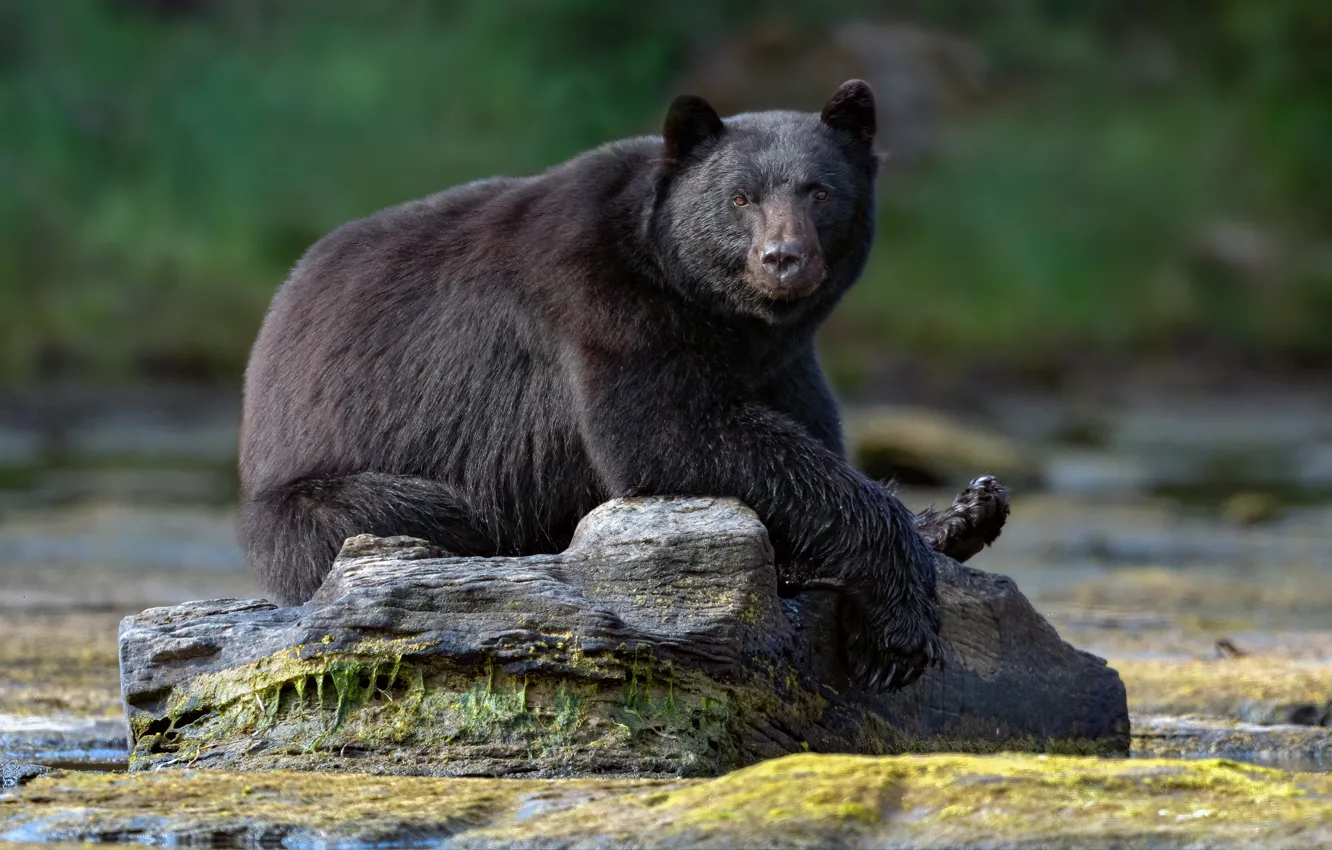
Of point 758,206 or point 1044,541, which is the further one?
point 1044,541

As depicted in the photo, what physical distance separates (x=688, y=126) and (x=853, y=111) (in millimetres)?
541

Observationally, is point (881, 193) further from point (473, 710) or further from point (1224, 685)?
point (473, 710)

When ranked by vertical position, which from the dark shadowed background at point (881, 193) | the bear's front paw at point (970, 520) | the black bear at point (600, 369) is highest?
the dark shadowed background at point (881, 193)

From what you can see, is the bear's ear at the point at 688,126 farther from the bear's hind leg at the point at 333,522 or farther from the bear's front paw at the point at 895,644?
the bear's front paw at the point at 895,644

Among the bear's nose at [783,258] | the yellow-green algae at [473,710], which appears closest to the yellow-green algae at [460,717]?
the yellow-green algae at [473,710]

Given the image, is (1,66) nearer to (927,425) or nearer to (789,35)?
(789,35)

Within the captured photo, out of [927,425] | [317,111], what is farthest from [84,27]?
[927,425]

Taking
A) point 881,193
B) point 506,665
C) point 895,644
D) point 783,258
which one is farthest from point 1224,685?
point 881,193

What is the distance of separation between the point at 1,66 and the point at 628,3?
9129 mm

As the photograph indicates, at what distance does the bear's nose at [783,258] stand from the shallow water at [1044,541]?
1801mm

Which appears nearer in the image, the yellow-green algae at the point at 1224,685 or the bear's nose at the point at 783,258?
the bear's nose at the point at 783,258

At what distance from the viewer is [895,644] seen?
18.3 ft

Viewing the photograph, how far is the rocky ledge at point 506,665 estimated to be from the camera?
504cm

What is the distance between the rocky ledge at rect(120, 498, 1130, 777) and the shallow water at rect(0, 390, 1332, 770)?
546 millimetres
